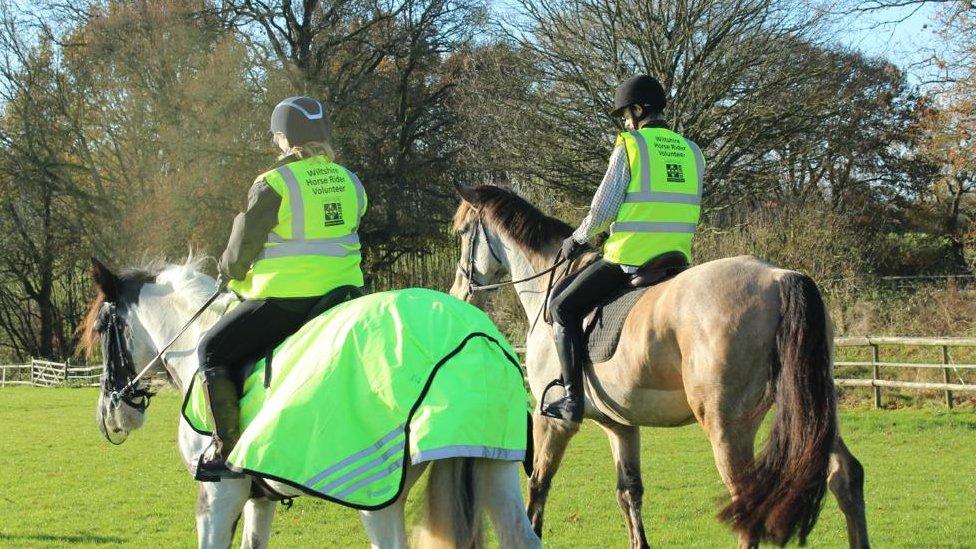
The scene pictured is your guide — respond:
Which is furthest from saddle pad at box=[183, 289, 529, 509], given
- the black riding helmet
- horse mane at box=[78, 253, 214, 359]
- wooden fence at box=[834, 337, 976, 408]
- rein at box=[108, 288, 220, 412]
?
wooden fence at box=[834, 337, 976, 408]

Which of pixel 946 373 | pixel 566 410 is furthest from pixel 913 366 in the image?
pixel 566 410

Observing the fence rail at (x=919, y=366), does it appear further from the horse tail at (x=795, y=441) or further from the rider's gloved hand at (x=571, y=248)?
the horse tail at (x=795, y=441)

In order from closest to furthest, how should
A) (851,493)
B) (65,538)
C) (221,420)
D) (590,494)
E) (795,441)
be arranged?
1. (221,420)
2. (795,441)
3. (851,493)
4. (65,538)
5. (590,494)

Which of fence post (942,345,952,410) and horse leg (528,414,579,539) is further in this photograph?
fence post (942,345,952,410)

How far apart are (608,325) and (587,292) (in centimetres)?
29

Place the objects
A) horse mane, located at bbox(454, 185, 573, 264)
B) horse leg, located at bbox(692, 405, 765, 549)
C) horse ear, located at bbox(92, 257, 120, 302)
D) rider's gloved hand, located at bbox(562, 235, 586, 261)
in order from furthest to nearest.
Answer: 1. horse mane, located at bbox(454, 185, 573, 264)
2. rider's gloved hand, located at bbox(562, 235, 586, 261)
3. horse leg, located at bbox(692, 405, 765, 549)
4. horse ear, located at bbox(92, 257, 120, 302)

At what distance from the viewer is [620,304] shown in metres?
6.41

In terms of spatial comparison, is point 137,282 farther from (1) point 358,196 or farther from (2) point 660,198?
(2) point 660,198

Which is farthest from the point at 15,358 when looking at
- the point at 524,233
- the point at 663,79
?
the point at 524,233

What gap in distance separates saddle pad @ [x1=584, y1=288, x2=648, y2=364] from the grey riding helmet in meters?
2.57

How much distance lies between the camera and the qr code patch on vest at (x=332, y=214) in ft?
14.5

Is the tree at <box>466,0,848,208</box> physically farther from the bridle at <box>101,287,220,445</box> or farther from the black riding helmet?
the bridle at <box>101,287,220,445</box>

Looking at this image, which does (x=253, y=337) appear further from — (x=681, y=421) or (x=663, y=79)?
(x=663, y=79)

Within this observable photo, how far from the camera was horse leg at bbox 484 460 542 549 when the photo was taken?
3.75m
